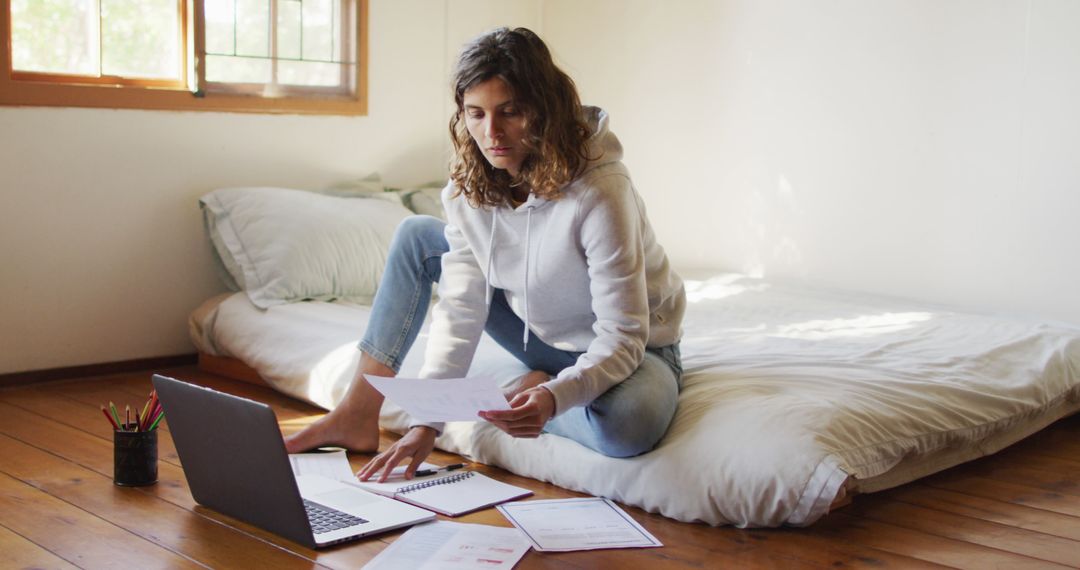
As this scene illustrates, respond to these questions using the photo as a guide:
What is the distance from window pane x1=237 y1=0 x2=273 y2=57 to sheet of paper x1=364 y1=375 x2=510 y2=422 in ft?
6.35

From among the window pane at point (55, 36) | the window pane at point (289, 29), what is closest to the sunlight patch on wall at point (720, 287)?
the window pane at point (289, 29)

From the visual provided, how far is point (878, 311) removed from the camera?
3.11 meters

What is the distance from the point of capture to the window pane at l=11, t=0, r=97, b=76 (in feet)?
9.66

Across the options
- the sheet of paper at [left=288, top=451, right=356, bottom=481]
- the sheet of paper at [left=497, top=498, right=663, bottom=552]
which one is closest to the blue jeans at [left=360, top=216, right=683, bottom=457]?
the sheet of paper at [left=497, top=498, right=663, bottom=552]

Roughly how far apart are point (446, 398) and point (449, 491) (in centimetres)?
32

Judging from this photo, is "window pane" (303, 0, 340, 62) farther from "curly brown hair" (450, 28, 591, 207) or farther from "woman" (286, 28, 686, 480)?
"curly brown hair" (450, 28, 591, 207)

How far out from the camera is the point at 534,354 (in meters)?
2.21

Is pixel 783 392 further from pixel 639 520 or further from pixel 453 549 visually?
pixel 453 549

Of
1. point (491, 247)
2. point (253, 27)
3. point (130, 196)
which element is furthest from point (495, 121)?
point (253, 27)

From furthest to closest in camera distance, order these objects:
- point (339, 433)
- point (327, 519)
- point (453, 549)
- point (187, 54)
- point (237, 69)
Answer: point (237, 69) < point (187, 54) < point (339, 433) < point (327, 519) < point (453, 549)

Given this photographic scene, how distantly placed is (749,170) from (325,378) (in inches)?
69.6

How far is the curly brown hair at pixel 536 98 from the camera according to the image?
1.90 metres

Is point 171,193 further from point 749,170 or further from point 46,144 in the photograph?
point 749,170

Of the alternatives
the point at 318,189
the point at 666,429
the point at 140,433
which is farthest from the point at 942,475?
the point at 318,189
